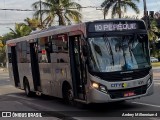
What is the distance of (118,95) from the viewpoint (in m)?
12.4

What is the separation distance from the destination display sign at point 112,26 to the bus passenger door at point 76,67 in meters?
0.78

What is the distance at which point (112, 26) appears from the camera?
1291 centimetres

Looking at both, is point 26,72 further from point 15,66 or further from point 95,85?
point 95,85

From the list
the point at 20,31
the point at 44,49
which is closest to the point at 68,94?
the point at 44,49

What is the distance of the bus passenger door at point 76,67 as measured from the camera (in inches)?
520

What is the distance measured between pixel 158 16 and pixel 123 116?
74.0 metres

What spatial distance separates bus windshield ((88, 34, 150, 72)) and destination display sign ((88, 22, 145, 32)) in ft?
0.84

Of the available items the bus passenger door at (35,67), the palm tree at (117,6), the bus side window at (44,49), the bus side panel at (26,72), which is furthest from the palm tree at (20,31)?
the bus side window at (44,49)

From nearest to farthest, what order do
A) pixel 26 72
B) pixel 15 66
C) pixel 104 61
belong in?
pixel 104 61, pixel 26 72, pixel 15 66

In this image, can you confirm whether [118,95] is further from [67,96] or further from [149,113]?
[67,96]

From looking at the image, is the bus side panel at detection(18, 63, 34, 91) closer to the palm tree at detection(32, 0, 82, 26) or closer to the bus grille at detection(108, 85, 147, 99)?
the bus grille at detection(108, 85, 147, 99)

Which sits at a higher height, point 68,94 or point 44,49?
point 44,49

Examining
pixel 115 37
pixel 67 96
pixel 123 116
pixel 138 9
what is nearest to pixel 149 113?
pixel 123 116

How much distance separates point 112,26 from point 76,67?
188 cm
